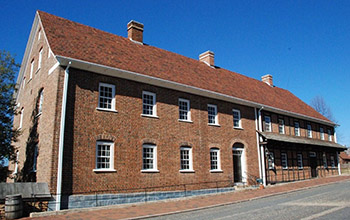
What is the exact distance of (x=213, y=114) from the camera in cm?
2116

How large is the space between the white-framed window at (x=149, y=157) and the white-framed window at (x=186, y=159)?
2.03m

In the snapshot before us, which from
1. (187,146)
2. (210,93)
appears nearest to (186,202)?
(187,146)

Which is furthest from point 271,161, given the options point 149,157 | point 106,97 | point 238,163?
point 106,97

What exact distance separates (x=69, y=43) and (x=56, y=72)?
6.69 feet

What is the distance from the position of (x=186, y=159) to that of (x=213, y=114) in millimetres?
4003

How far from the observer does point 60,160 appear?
13.6m

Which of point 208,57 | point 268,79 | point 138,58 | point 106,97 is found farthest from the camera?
point 268,79

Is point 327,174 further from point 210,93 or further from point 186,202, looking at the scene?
point 186,202

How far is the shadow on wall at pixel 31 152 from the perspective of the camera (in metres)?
16.2

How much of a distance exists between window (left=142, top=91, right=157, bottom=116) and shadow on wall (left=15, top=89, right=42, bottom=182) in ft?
18.0

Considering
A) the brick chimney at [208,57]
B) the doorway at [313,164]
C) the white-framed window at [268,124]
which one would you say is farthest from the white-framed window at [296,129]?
the brick chimney at [208,57]

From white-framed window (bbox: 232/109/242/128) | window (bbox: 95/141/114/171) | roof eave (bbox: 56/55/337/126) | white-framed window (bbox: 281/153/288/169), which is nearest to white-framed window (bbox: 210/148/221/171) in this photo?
white-framed window (bbox: 232/109/242/128)

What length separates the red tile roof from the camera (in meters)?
16.1

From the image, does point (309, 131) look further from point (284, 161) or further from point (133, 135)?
point (133, 135)
